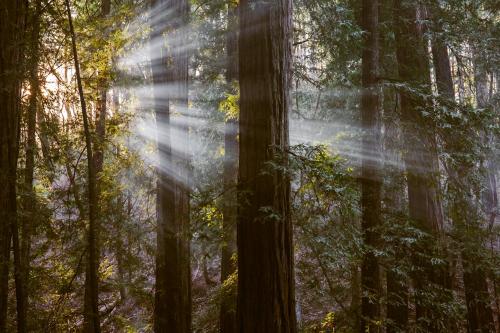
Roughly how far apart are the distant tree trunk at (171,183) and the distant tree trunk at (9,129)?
10.5 feet

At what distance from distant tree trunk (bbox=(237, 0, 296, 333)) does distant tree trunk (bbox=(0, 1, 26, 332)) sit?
2206 millimetres

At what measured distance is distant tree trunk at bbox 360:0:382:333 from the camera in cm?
622

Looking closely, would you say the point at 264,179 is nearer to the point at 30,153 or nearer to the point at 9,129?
the point at 9,129

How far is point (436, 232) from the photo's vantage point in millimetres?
7164

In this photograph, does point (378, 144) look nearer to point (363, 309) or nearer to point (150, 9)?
point (363, 309)

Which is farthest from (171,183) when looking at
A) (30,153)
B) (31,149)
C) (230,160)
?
(230,160)

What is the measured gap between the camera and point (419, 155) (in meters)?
7.18

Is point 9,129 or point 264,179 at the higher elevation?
point 9,129

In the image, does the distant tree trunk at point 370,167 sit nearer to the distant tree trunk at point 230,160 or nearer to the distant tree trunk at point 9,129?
the distant tree trunk at point 230,160

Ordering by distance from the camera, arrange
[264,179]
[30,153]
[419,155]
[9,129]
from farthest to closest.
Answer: [419,155], [30,153], [264,179], [9,129]

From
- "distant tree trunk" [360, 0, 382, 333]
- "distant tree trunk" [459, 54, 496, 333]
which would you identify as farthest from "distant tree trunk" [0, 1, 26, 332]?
"distant tree trunk" [459, 54, 496, 333]

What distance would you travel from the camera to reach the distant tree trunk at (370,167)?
6.22 m

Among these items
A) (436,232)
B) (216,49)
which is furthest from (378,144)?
(216,49)

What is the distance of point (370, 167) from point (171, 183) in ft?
11.4
